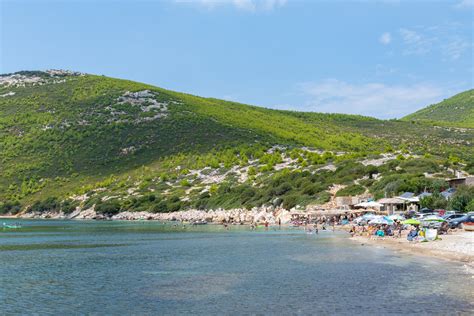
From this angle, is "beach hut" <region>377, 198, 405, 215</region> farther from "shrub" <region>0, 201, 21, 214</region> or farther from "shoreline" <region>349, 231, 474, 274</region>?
"shrub" <region>0, 201, 21, 214</region>

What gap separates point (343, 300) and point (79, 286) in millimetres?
14529

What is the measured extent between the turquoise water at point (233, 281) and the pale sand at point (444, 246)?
1.78 m

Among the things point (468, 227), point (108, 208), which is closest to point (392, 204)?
point (468, 227)

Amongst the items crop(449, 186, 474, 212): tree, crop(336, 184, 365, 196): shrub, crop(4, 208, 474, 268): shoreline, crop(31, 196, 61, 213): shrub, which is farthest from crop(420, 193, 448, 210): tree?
crop(31, 196, 61, 213): shrub

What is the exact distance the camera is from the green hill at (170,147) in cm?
10525

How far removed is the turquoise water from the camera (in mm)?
22156

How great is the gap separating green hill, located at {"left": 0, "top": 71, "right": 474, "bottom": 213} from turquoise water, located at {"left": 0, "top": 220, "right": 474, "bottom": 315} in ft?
153

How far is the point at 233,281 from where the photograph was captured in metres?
28.8

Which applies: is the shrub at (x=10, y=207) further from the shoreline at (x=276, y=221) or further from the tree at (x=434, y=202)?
the tree at (x=434, y=202)

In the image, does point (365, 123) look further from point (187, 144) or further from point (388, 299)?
point (388, 299)

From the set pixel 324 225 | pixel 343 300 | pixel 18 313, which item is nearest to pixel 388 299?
pixel 343 300

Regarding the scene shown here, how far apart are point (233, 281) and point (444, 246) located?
61.7 ft

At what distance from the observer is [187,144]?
464ft

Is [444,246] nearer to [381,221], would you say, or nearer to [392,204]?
[381,221]
